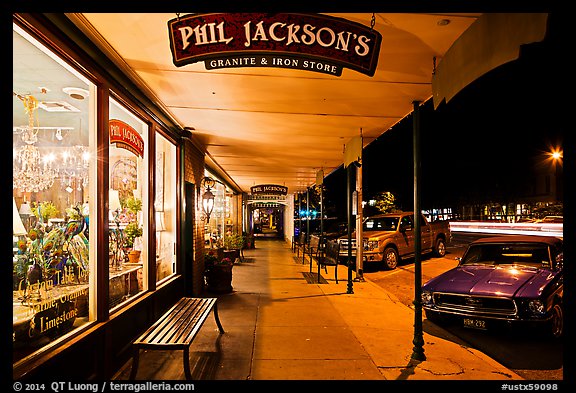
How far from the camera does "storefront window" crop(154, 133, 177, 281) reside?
6.90 m

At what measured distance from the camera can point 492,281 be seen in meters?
6.20

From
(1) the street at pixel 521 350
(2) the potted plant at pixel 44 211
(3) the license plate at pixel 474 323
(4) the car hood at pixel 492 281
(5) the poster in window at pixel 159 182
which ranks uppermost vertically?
(5) the poster in window at pixel 159 182

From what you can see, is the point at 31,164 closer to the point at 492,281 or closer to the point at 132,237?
the point at 132,237

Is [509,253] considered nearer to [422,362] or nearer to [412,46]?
[422,362]

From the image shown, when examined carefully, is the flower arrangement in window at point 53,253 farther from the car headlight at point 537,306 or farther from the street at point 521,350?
the car headlight at point 537,306

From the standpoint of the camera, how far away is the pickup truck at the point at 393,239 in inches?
506

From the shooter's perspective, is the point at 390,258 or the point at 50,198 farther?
the point at 390,258

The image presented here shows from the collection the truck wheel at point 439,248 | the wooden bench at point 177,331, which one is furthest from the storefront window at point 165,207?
the truck wheel at point 439,248

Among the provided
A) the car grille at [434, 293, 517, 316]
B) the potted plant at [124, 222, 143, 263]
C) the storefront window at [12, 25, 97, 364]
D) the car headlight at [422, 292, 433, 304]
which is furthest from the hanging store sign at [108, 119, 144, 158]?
the car grille at [434, 293, 517, 316]

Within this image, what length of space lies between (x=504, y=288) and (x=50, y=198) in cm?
641

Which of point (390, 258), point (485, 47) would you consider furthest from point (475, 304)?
point (390, 258)

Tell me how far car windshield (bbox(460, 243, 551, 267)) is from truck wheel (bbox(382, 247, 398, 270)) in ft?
18.0

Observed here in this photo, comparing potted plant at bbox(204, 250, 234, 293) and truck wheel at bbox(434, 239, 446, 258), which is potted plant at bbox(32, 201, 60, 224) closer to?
potted plant at bbox(204, 250, 234, 293)

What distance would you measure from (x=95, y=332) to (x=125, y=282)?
1524mm
